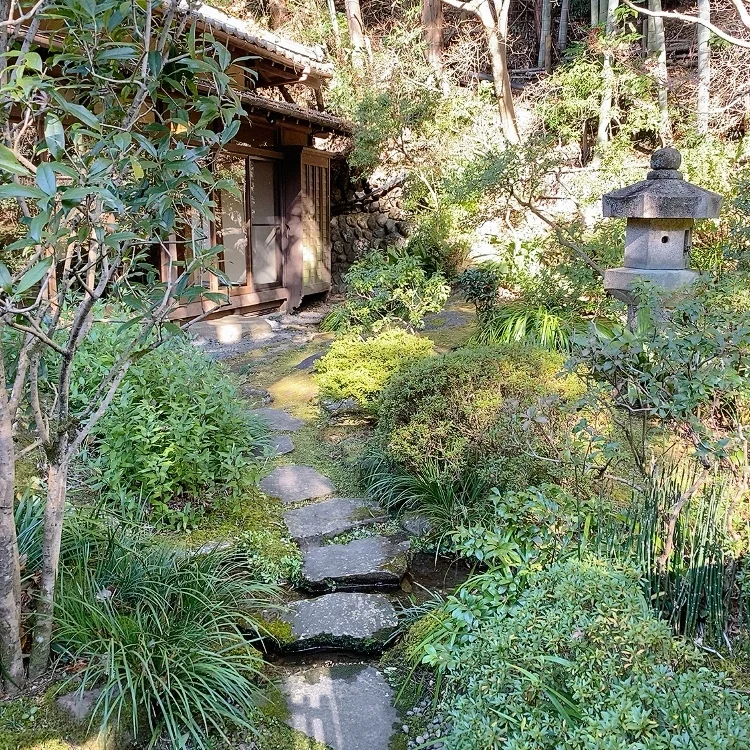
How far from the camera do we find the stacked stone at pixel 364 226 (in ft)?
42.9

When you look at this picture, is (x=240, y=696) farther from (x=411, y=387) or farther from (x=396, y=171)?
(x=396, y=171)

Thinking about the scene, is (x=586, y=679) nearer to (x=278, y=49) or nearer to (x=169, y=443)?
(x=169, y=443)

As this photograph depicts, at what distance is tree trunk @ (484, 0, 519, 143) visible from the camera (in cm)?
1074

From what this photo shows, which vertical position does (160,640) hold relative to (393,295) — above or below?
below

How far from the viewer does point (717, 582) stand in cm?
224

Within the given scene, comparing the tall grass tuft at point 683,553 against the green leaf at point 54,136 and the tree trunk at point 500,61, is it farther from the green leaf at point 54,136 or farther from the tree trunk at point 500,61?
the tree trunk at point 500,61

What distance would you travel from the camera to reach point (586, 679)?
182cm

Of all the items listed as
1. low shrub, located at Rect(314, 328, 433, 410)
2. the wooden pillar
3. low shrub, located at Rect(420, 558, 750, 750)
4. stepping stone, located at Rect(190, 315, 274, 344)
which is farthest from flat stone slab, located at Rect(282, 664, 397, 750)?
the wooden pillar

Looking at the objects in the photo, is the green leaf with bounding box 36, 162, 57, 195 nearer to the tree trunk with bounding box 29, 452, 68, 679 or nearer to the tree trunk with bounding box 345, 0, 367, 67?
the tree trunk with bounding box 29, 452, 68, 679

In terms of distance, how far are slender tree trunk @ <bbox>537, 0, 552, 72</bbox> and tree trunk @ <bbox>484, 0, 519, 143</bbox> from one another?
450 cm

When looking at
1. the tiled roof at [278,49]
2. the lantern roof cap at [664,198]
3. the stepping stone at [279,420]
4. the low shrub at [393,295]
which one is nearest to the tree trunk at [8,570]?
the stepping stone at [279,420]

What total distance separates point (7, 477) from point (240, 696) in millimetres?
1056

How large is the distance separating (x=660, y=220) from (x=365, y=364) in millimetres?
2558

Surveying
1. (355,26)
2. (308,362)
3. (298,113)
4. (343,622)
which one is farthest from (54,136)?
(355,26)
